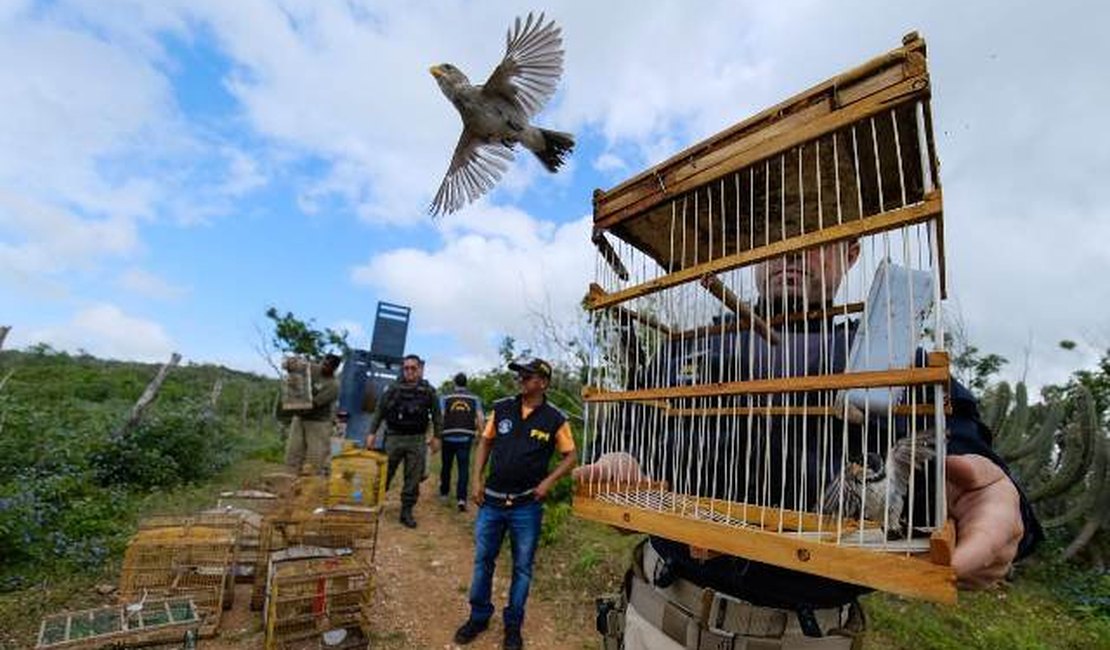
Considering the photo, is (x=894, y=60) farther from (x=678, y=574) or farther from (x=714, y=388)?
(x=678, y=574)

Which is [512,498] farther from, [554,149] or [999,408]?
[999,408]

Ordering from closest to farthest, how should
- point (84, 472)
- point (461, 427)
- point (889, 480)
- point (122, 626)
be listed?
point (889, 480) < point (122, 626) < point (84, 472) < point (461, 427)

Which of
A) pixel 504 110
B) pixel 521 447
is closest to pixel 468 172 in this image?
pixel 504 110

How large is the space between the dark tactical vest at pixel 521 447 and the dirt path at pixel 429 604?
139 cm

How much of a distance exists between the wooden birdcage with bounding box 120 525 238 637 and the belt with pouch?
4269 mm

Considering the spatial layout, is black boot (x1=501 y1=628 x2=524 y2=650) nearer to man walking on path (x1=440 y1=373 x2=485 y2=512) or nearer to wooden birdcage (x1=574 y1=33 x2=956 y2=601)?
wooden birdcage (x1=574 y1=33 x2=956 y2=601)

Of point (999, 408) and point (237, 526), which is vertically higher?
point (999, 408)

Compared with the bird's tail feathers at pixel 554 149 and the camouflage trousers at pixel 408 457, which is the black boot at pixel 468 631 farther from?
the bird's tail feathers at pixel 554 149

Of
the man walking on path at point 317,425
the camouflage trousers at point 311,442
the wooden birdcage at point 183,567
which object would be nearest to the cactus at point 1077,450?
the wooden birdcage at point 183,567

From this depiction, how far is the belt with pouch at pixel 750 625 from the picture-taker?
1631 millimetres

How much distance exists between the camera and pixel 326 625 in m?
4.39

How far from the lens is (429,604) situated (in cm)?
570

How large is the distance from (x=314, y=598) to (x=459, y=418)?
14.8 ft

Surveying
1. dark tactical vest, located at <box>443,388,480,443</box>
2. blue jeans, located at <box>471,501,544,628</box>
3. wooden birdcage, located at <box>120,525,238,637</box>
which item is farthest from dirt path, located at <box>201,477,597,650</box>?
dark tactical vest, located at <box>443,388,480,443</box>
